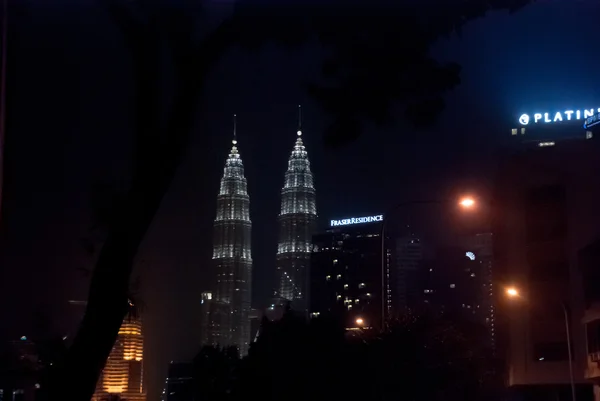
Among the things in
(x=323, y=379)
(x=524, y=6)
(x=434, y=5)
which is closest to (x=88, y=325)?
(x=434, y=5)

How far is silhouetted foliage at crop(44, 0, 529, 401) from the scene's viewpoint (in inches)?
330

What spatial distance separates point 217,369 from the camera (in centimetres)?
3083

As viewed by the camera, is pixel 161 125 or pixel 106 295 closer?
pixel 106 295

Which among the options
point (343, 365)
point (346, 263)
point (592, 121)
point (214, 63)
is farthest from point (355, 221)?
point (214, 63)

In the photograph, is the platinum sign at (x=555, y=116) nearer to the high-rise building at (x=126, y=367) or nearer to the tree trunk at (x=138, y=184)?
the high-rise building at (x=126, y=367)

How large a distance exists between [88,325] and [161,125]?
2208 millimetres

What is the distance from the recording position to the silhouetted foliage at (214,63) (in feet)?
27.5

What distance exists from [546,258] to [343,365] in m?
30.7

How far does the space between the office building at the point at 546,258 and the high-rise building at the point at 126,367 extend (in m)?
23.5

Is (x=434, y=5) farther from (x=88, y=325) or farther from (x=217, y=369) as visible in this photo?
(x=217, y=369)

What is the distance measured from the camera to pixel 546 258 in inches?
2045

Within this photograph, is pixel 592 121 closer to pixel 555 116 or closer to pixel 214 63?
pixel 555 116

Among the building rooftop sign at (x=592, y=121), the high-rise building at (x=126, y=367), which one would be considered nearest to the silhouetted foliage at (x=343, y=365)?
the high-rise building at (x=126, y=367)

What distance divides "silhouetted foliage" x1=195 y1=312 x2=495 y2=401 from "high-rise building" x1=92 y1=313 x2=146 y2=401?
17659 millimetres
